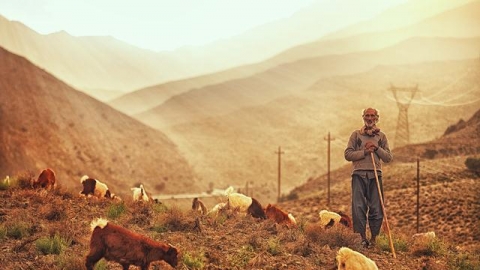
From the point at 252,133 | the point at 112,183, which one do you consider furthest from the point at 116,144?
the point at 252,133

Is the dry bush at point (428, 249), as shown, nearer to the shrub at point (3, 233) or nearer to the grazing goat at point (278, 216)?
the grazing goat at point (278, 216)

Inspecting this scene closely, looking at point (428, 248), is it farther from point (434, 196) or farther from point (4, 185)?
point (434, 196)

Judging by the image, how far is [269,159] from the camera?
78.5m

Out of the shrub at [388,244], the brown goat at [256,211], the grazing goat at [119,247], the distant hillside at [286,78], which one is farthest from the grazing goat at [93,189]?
the distant hillside at [286,78]

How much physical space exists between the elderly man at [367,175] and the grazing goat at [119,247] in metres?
4.74

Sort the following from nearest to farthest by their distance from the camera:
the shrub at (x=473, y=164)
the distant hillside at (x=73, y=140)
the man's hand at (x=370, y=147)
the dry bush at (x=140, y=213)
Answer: the man's hand at (x=370, y=147) < the dry bush at (x=140, y=213) < the shrub at (x=473, y=164) < the distant hillside at (x=73, y=140)

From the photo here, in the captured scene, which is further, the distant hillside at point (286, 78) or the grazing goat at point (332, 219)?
the distant hillside at point (286, 78)

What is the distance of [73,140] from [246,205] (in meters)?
49.3

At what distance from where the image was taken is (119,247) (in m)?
7.21

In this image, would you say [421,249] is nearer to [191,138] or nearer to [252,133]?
[191,138]

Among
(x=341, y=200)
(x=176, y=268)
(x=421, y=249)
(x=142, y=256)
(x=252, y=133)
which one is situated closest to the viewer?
(x=142, y=256)

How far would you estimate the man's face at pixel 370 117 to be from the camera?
998 cm

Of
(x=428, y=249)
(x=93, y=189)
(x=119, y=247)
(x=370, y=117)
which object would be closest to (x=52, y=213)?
(x=93, y=189)

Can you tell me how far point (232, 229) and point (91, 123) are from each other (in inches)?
2335
